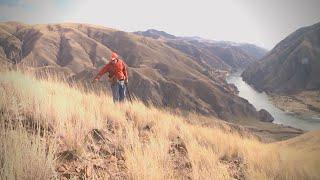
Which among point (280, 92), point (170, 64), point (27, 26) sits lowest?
point (280, 92)

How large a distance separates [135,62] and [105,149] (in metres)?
109

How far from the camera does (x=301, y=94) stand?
124375 mm

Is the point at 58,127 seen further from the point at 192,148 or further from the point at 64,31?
the point at 64,31

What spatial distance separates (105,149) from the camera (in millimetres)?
4961

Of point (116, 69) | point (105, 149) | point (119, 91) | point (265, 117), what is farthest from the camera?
point (265, 117)

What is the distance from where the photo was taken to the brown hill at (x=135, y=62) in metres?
80.4

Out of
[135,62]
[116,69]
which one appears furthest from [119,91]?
[135,62]

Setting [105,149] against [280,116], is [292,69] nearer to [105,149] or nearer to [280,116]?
[280,116]

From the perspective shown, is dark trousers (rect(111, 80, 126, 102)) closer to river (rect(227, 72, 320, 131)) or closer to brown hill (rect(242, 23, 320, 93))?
river (rect(227, 72, 320, 131))

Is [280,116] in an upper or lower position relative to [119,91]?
lower

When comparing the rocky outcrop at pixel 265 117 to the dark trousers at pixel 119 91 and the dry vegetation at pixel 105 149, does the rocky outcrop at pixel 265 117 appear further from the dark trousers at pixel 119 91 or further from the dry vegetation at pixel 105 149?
the dry vegetation at pixel 105 149

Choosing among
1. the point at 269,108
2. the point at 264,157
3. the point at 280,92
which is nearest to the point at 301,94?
the point at 280,92

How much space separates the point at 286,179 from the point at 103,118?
9.82 ft

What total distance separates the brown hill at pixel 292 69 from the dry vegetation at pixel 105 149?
425ft
